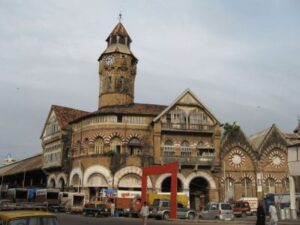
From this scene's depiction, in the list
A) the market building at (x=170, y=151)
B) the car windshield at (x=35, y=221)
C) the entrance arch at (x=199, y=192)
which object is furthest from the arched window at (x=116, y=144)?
the car windshield at (x=35, y=221)

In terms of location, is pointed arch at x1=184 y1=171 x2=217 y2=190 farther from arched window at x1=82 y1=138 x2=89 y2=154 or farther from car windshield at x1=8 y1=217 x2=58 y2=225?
car windshield at x1=8 y1=217 x2=58 y2=225

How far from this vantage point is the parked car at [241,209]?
1774 inches

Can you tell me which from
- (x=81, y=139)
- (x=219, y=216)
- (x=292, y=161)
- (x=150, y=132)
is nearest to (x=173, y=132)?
(x=150, y=132)

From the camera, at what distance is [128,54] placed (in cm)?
6134

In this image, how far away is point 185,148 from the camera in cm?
5491

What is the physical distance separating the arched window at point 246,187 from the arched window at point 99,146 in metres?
18.1

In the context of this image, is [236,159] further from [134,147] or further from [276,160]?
[134,147]

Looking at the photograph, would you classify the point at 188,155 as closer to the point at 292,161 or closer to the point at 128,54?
the point at 128,54

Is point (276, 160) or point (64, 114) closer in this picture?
point (276, 160)

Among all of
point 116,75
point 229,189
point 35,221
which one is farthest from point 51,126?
point 35,221

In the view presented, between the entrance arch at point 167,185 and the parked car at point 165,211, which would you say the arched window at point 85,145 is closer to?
the entrance arch at point 167,185

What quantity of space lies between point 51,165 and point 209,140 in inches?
898

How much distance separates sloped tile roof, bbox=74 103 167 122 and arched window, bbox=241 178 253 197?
1400 cm

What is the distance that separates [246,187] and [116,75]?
73.8ft
